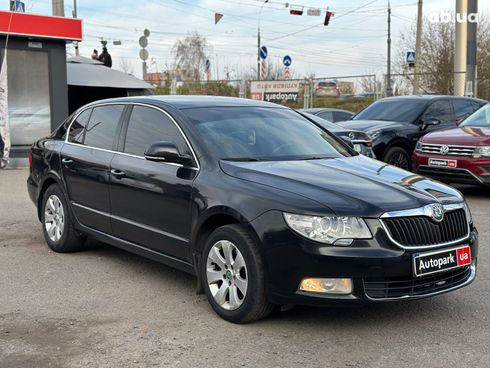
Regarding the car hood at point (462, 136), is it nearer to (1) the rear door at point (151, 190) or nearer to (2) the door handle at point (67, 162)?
(1) the rear door at point (151, 190)

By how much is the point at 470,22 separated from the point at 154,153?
16.8 meters

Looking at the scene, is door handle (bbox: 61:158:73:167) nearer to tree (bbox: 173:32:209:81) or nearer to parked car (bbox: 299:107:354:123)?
parked car (bbox: 299:107:354:123)

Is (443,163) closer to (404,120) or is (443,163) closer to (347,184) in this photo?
(404,120)

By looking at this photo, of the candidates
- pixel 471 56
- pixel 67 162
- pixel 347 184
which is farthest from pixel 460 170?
pixel 471 56

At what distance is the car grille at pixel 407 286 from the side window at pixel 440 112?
27.6 ft

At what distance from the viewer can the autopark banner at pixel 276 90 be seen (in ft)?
85.6

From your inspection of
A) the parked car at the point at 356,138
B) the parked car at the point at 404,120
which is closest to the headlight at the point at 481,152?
the parked car at the point at 356,138

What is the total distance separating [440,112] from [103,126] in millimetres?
8318

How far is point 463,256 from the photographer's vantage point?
4449mm

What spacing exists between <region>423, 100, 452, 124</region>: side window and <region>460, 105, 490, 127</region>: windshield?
124 centimetres

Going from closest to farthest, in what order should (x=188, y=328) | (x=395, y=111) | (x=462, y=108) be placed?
(x=188, y=328)
(x=395, y=111)
(x=462, y=108)

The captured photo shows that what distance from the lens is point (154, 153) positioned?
4.87 metres

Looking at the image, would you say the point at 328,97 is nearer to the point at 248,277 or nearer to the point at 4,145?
the point at 4,145

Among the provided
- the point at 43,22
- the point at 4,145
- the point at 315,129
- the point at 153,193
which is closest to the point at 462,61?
the point at 43,22
